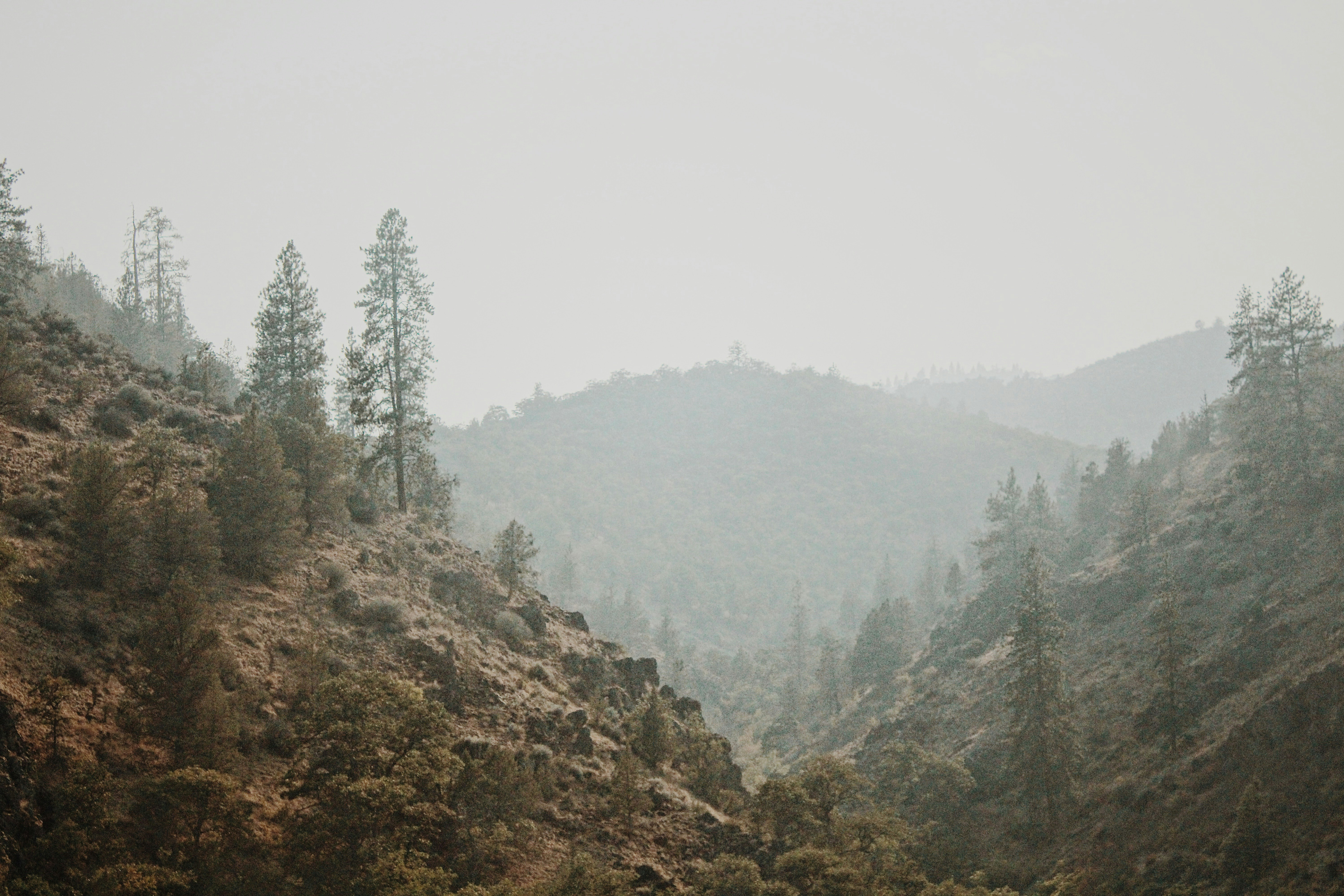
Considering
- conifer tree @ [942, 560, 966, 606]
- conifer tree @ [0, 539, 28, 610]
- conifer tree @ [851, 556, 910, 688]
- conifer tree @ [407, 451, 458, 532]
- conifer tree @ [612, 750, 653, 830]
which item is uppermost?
conifer tree @ [407, 451, 458, 532]

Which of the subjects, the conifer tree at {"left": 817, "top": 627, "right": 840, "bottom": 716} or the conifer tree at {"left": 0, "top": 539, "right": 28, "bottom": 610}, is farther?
the conifer tree at {"left": 817, "top": 627, "right": 840, "bottom": 716}

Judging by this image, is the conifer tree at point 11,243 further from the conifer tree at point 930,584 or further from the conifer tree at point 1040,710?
the conifer tree at point 930,584

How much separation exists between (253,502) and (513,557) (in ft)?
39.3

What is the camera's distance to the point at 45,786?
42.3 feet

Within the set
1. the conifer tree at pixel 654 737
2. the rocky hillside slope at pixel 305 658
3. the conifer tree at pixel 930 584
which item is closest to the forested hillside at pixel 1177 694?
the conifer tree at pixel 654 737

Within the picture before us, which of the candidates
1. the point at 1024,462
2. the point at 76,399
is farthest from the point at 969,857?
the point at 1024,462

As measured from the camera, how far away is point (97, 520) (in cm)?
1789

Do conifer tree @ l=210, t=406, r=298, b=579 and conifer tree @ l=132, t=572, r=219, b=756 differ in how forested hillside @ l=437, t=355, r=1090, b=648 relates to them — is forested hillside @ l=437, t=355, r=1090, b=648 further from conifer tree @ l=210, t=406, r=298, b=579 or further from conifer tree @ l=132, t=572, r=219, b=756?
conifer tree @ l=132, t=572, r=219, b=756

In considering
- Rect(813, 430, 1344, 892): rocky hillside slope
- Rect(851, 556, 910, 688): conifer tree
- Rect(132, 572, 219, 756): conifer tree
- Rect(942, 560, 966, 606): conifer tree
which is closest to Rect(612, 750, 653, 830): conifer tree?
Rect(132, 572, 219, 756): conifer tree

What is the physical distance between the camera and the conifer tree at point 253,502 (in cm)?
2131

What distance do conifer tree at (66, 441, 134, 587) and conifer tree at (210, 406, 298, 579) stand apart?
300 centimetres

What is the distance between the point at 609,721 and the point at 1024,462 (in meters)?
189

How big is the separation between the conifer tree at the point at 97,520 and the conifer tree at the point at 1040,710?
3140cm

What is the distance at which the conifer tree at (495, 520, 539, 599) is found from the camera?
101ft
